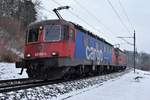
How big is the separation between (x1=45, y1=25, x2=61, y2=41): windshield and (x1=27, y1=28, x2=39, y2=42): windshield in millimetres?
605

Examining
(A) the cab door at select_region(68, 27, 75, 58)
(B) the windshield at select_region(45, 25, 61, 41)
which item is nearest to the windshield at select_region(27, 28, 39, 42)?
(B) the windshield at select_region(45, 25, 61, 41)

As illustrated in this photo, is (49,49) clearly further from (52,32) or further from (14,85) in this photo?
(14,85)

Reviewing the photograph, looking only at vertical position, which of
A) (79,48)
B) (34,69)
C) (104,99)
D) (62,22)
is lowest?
(104,99)

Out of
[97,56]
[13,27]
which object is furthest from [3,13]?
[97,56]

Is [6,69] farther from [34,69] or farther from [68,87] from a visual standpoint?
[68,87]

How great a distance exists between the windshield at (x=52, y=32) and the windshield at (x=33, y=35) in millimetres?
605

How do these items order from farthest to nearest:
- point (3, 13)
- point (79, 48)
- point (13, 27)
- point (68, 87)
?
point (3, 13)
point (13, 27)
point (79, 48)
point (68, 87)

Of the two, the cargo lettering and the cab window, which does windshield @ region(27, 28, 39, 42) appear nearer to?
the cab window

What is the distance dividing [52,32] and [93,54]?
6536 mm

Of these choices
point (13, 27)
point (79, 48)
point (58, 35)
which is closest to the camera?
point (58, 35)

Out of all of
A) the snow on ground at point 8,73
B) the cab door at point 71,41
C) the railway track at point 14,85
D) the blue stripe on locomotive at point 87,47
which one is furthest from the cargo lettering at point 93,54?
the snow on ground at point 8,73

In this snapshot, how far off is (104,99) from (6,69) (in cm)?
1505

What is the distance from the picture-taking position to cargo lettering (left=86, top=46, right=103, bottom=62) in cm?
2096

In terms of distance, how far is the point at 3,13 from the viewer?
47.5 metres
